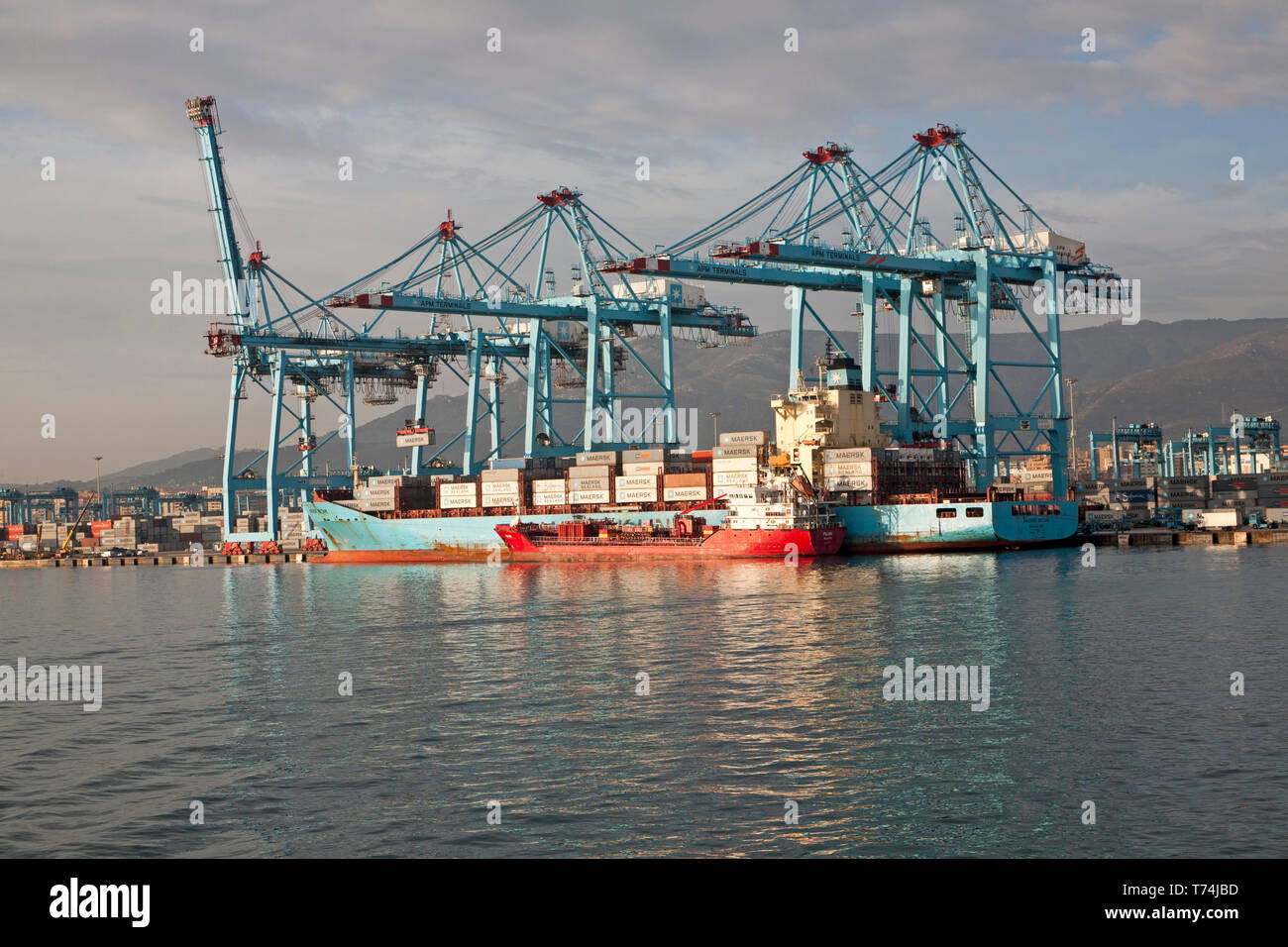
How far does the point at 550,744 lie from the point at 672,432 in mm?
80232

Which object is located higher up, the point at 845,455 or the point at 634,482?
the point at 845,455

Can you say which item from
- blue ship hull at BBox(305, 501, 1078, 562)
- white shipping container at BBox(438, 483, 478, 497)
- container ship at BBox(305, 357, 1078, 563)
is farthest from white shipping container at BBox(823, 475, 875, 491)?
white shipping container at BBox(438, 483, 478, 497)

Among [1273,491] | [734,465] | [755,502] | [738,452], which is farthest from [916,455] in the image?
[1273,491]

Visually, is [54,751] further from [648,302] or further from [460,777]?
[648,302]

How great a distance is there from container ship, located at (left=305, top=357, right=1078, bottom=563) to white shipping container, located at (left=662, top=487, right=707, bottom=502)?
0.40 ft

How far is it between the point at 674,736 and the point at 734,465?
5978 cm

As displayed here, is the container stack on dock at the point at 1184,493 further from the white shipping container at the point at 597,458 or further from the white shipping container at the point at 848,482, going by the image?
the white shipping container at the point at 597,458

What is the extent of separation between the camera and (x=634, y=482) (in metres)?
87.2

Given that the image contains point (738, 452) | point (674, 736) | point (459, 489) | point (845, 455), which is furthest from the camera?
point (459, 489)

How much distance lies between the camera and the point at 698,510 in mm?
81438

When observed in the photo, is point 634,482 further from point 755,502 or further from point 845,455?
point 845,455

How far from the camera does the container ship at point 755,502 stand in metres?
77.4

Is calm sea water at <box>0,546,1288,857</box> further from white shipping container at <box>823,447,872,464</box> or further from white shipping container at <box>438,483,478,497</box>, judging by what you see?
white shipping container at <box>438,483,478,497</box>
